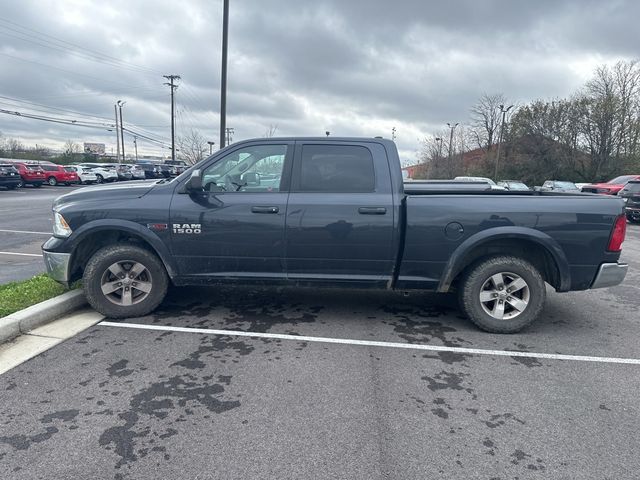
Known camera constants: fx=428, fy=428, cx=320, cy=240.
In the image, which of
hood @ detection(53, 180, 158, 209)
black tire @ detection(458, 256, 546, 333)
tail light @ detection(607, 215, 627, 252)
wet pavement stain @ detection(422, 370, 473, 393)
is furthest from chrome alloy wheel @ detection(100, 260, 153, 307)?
tail light @ detection(607, 215, 627, 252)

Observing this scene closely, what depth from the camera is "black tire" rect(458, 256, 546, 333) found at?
4.45m

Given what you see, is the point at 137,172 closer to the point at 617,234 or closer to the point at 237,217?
the point at 237,217

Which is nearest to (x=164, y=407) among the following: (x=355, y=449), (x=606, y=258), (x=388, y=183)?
(x=355, y=449)

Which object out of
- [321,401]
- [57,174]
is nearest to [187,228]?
[321,401]

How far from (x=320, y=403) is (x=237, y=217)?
7.04ft

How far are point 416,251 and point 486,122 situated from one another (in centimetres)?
5574

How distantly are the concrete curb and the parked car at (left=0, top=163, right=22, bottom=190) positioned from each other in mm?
25168

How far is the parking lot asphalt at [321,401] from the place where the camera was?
249 centimetres

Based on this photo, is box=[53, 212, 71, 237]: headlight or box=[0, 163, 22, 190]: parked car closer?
box=[53, 212, 71, 237]: headlight

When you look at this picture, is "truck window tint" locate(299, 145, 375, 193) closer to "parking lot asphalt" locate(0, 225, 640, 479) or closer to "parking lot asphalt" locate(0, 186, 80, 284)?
"parking lot asphalt" locate(0, 225, 640, 479)

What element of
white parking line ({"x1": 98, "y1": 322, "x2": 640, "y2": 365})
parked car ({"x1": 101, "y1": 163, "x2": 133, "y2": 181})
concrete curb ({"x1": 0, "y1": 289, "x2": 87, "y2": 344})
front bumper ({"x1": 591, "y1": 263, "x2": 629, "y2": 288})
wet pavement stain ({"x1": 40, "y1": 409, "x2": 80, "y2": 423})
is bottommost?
wet pavement stain ({"x1": 40, "y1": 409, "x2": 80, "y2": 423})

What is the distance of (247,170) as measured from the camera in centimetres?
463

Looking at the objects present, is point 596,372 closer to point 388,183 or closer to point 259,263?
point 388,183

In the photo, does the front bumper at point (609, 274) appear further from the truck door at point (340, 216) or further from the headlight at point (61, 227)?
the headlight at point (61, 227)
